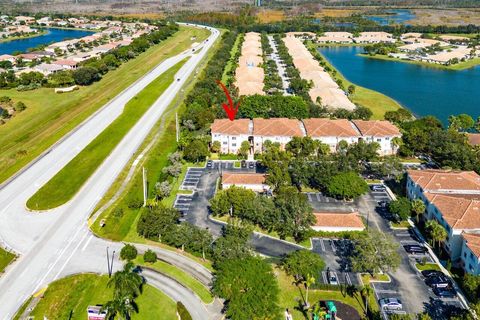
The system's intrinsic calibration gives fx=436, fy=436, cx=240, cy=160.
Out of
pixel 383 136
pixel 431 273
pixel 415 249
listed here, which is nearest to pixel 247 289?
pixel 431 273

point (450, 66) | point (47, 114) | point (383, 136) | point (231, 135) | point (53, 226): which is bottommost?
point (47, 114)

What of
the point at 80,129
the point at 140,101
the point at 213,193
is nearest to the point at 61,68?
the point at 140,101

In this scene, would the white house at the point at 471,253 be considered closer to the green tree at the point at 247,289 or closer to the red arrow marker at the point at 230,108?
the green tree at the point at 247,289

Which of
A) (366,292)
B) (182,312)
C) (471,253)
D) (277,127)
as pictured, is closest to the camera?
(182,312)

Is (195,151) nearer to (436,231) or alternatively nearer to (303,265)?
(303,265)

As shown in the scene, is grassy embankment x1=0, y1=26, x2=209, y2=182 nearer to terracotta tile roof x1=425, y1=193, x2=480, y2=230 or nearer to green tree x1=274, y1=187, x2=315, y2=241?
green tree x1=274, y1=187, x2=315, y2=241

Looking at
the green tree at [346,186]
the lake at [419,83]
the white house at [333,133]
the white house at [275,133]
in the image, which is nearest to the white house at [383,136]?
the white house at [333,133]
